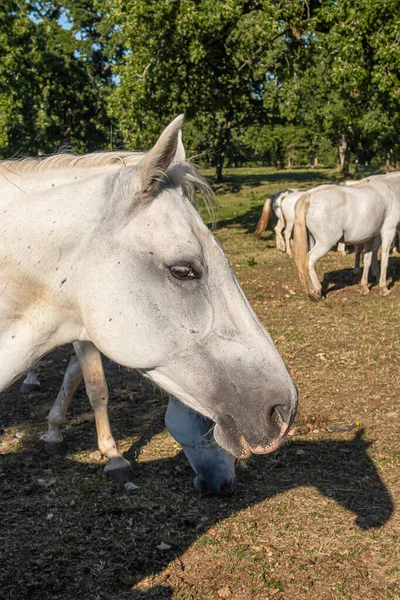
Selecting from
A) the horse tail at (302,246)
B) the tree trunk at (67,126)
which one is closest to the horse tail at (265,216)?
the horse tail at (302,246)

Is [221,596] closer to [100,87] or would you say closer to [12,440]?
[12,440]


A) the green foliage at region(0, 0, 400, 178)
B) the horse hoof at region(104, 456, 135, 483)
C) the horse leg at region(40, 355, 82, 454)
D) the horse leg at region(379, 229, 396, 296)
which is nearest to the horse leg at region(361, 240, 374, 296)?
the horse leg at region(379, 229, 396, 296)

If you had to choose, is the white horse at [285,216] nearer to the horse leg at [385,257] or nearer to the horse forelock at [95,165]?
the horse leg at [385,257]

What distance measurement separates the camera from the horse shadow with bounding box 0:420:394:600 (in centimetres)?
328

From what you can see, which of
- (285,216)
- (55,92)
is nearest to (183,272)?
(285,216)

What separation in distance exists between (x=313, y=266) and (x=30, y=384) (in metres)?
5.65

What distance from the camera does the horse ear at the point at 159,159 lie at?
5.76ft

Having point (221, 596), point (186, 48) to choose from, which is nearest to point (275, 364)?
point (221, 596)

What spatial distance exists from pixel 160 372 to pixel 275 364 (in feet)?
1.30

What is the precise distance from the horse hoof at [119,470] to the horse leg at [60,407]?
604mm

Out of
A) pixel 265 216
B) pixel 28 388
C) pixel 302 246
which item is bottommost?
pixel 265 216

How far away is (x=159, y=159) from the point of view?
5.98 ft

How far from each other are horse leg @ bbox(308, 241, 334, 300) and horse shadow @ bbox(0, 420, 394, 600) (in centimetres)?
502

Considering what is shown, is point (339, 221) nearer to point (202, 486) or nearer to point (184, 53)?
point (184, 53)
